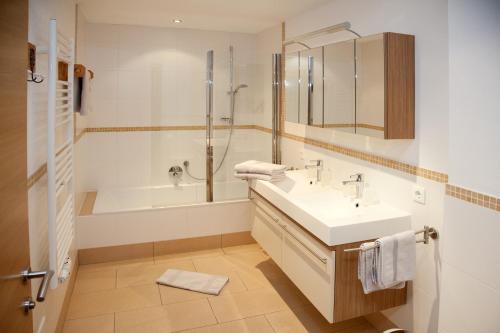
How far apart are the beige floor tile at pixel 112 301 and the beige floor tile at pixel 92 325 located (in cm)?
6

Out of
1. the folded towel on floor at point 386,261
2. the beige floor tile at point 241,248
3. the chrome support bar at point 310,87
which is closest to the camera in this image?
the folded towel on floor at point 386,261

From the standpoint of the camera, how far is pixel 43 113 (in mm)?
1968

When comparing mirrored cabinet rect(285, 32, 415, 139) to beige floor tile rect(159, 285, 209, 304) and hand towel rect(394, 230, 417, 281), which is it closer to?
hand towel rect(394, 230, 417, 281)

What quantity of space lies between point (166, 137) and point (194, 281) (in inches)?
56.1

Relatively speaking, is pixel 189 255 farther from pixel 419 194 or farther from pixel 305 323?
pixel 419 194

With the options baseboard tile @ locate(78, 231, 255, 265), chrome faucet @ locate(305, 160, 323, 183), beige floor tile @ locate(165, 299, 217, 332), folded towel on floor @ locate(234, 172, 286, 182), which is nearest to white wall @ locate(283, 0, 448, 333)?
chrome faucet @ locate(305, 160, 323, 183)

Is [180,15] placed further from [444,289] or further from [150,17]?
[444,289]

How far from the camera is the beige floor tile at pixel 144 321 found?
2.62 meters

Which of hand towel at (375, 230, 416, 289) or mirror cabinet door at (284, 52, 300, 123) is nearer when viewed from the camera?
hand towel at (375, 230, 416, 289)

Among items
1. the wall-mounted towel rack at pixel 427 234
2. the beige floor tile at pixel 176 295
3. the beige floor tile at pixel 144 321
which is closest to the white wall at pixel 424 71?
the wall-mounted towel rack at pixel 427 234

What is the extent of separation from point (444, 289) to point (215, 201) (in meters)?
2.42

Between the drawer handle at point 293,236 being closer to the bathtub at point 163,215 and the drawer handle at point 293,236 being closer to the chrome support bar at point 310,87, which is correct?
the bathtub at point 163,215

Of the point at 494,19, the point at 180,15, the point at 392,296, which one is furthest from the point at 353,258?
the point at 180,15

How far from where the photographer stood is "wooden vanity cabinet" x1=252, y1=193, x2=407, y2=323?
222 centimetres
